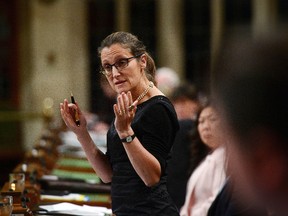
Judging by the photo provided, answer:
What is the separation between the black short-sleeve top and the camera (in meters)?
2.65

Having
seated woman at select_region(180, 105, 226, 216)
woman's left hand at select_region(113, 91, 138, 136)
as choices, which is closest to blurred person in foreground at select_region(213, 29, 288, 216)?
woman's left hand at select_region(113, 91, 138, 136)

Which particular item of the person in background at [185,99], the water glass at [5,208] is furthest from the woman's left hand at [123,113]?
the person in background at [185,99]

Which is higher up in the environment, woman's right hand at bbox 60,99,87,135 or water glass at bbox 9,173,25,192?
woman's right hand at bbox 60,99,87,135

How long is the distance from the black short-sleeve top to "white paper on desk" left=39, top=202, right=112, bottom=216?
2.17ft

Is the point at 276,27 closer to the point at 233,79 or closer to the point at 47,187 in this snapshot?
the point at 233,79

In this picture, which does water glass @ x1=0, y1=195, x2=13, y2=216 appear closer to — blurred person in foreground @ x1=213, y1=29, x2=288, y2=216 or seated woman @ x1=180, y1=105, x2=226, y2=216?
seated woman @ x1=180, y1=105, x2=226, y2=216

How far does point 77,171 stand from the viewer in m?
6.10

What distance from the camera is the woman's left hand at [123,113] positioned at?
2.48 m

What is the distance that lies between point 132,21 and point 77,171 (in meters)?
6.98

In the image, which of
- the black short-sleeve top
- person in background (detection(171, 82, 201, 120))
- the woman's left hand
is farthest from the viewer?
person in background (detection(171, 82, 201, 120))

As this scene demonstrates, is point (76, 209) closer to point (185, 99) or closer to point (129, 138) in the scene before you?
point (129, 138)

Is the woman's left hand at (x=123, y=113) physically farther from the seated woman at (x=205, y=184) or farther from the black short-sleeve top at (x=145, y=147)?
the seated woman at (x=205, y=184)

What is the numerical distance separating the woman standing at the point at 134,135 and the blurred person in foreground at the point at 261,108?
1.71 metres

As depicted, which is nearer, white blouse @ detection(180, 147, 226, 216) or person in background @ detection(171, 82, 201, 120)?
white blouse @ detection(180, 147, 226, 216)
